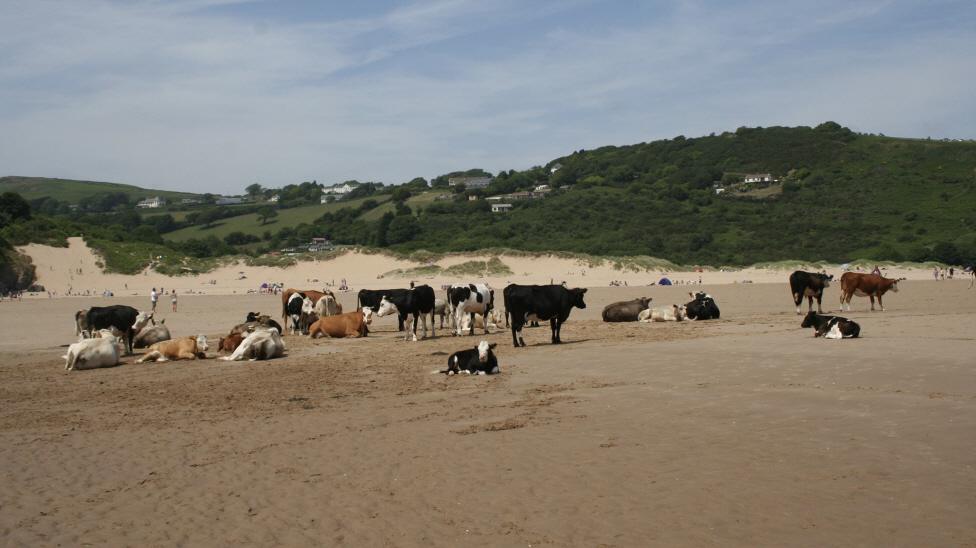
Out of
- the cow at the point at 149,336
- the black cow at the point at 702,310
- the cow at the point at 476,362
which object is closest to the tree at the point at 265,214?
the black cow at the point at 702,310

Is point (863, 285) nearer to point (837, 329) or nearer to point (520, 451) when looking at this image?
point (837, 329)

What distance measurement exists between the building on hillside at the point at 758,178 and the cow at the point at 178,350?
3586 inches

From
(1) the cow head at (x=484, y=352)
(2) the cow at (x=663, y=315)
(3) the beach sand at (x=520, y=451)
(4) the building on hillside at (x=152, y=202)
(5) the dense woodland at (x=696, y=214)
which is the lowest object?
(3) the beach sand at (x=520, y=451)

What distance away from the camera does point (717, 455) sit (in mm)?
7797

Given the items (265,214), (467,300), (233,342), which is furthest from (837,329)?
(265,214)

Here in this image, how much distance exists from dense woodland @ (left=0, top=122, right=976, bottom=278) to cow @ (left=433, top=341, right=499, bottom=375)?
48.9 meters

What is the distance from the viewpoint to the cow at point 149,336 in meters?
20.0

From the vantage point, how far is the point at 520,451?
8367 mm

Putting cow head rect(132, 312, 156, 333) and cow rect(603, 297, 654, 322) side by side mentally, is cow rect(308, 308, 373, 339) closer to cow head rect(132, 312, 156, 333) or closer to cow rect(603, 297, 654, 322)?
cow head rect(132, 312, 156, 333)

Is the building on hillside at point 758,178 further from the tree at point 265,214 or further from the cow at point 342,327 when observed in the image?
the cow at point 342,327

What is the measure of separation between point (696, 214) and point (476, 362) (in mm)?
74159

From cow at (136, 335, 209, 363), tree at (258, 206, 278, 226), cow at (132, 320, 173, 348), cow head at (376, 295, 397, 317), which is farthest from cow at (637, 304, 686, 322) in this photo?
tree at (258, 206, 278, 226)

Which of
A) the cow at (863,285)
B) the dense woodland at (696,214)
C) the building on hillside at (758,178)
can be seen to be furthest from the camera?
the building on hillside at (758,178)

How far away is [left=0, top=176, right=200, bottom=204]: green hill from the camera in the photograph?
533ft
